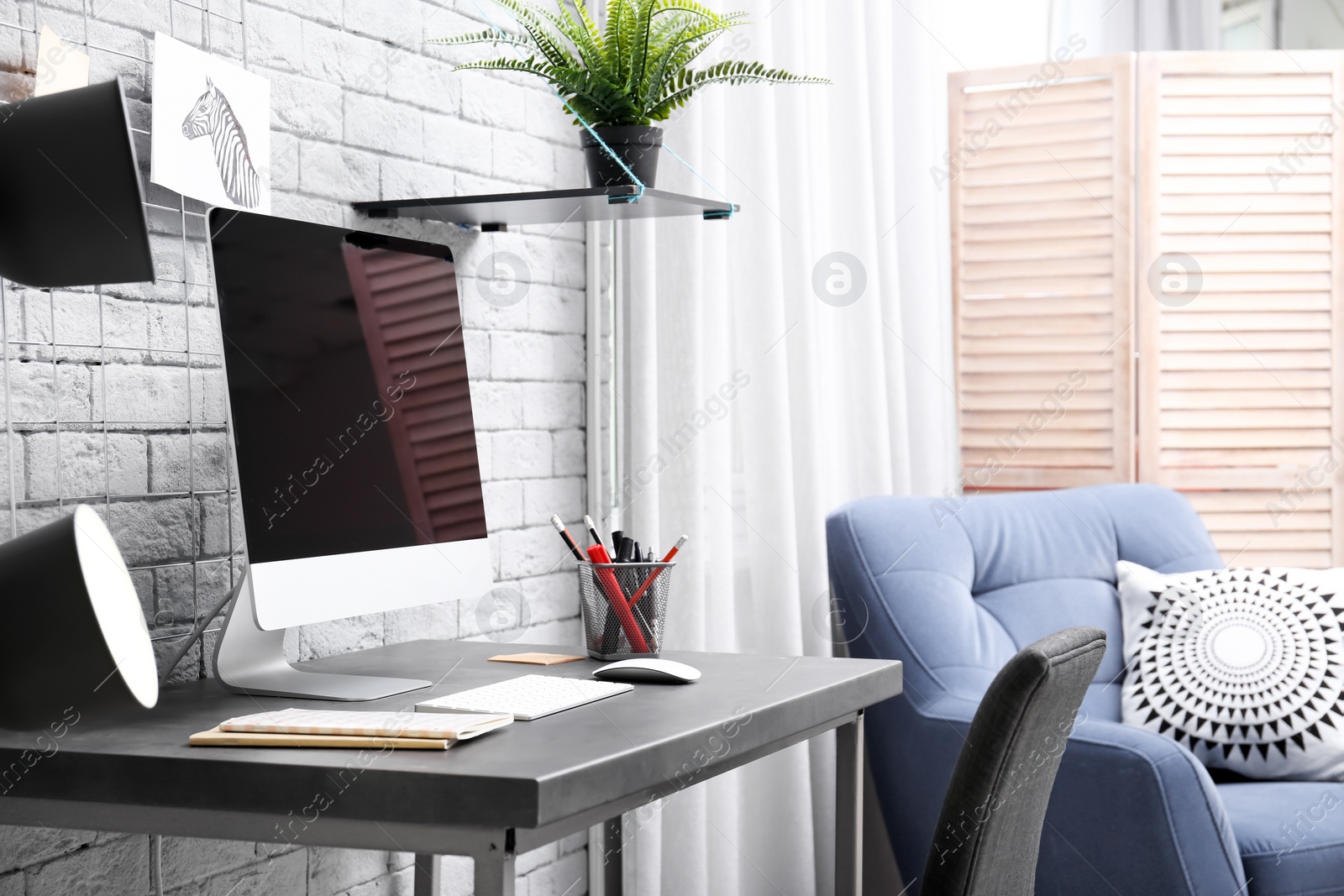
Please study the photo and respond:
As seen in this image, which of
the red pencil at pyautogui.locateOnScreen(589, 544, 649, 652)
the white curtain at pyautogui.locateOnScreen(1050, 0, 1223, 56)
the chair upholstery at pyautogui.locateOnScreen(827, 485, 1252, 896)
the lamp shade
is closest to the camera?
the lamp shade

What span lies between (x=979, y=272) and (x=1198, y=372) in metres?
0.50

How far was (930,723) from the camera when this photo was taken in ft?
6.07

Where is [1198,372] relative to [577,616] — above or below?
above

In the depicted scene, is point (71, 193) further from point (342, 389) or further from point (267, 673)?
point (267, 673)

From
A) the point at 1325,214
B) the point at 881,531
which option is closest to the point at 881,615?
the point at 881,531

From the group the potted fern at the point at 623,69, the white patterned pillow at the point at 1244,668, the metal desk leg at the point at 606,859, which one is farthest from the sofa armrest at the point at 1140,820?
the potted fern at the point at 623,69

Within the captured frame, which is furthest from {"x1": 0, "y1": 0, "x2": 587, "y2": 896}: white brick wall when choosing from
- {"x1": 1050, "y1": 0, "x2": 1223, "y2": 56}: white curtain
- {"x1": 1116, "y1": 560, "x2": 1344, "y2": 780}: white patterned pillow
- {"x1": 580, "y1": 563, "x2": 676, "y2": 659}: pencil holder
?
{"x1": 1050, "y1": 0, "x2": 1223, "y2": 56}: white curtain

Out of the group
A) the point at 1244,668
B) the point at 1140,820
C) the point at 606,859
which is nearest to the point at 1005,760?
the point at 1140,820

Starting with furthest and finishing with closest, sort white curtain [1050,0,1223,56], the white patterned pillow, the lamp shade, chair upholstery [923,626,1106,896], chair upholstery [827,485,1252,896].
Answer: white curtain [1050,0,1223,56], the white patterned pillow, chair upholstery [827,485,1252,896], chair upholstery [923,626,1106,896], the lamp shade

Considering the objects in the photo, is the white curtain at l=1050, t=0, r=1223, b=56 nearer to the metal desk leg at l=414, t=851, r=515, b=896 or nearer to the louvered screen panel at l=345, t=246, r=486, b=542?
the louvered screen panel at l=345, t=246, r=486, b=542

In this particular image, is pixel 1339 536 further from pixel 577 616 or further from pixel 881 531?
pixel 577 616

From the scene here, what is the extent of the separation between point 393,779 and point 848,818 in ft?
2.26

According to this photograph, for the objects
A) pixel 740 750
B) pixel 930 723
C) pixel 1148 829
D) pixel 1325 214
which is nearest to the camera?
pixel 740 750

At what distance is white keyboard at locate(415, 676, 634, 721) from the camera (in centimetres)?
111
